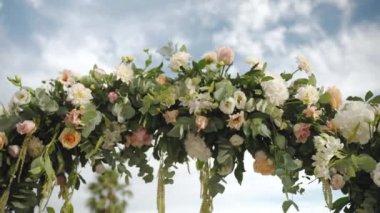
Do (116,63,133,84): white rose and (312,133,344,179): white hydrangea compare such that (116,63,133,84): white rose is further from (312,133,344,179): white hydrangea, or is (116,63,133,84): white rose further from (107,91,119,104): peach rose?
(312,133,344,179): white hydrangea

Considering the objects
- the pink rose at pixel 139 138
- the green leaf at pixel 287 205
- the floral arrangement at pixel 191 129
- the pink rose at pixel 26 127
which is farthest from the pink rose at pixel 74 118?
the green leaf at pixel 287 205

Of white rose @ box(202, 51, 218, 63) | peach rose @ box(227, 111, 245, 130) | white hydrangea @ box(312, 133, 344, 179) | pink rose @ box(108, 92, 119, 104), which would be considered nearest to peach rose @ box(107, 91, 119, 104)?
pink rose @ box(108, 92, 119, 104)

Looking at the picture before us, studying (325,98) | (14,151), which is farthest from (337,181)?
(14,151)

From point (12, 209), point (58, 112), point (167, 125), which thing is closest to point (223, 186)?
point (167, 125)

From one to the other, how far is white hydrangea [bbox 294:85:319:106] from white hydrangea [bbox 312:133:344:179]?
197mm

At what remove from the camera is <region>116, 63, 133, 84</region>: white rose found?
101 inches

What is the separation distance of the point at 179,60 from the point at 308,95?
0.69 meters

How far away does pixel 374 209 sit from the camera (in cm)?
245

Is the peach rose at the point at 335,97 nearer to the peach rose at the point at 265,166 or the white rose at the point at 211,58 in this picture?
the peach rose at the point at 265,166

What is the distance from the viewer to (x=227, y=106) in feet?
7.81

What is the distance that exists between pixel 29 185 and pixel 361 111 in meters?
1.74

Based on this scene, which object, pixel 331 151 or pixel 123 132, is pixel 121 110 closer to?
pixel 123 132

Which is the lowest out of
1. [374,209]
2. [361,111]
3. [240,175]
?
[374,209]

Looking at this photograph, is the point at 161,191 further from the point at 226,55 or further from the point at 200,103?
the point at 226,55
